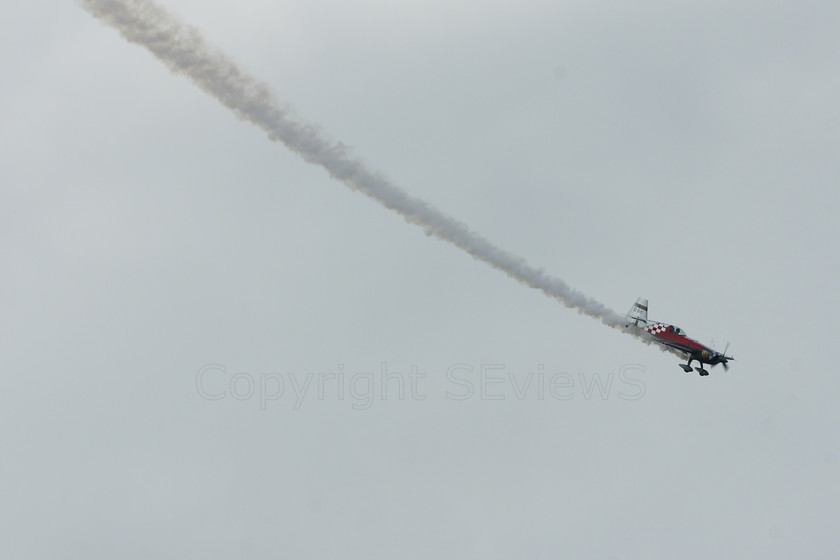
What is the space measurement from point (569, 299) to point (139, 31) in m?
37.3

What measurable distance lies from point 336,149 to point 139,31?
530 inches

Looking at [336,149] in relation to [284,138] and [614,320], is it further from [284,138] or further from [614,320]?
[614,320]

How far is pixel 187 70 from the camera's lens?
52250mm

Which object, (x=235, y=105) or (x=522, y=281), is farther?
(x=522, y=281)

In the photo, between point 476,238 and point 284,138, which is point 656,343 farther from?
point 284,138

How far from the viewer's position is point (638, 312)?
83688 mm

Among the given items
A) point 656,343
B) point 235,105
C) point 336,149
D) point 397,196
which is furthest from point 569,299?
point 235,105

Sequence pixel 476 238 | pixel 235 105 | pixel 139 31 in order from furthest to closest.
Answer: pixel 476 238
pixel 235 105
pixel 139 31

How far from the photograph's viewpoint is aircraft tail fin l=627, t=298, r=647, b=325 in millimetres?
83062

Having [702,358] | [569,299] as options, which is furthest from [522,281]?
[702,358]

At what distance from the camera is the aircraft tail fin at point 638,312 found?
8306 centimetres

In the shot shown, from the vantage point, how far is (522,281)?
7406 cm

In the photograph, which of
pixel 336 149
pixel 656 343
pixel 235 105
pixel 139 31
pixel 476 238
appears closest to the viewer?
pixel 139 31

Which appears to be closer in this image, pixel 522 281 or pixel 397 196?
pixel 397 196
